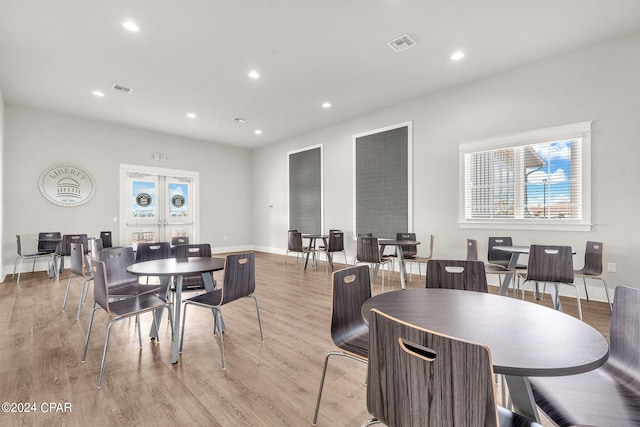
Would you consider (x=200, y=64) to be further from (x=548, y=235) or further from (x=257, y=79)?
(x=548, y=235)

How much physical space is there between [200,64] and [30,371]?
13.9 feet

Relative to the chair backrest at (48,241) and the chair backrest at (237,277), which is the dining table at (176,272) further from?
the chair backrest at (48,241)

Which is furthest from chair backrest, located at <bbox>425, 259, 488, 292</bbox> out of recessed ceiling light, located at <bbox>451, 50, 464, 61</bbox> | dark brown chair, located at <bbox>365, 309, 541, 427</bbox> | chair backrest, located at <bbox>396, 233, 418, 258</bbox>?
recessed ceiling light, located at <bbox>451, 50, 464, 61</bbox>

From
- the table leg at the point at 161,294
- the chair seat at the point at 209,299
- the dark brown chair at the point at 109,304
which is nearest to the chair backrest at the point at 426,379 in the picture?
Answer: the chair seat at the point at 209,299

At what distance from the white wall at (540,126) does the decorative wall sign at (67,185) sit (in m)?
6.00

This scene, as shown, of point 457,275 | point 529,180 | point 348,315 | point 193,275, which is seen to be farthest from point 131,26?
point 529,180

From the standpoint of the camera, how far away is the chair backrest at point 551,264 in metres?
3.02

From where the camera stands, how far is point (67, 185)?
22.3 ft

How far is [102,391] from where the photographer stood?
2020mm

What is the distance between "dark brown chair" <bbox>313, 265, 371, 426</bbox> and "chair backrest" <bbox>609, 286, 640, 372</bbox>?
3.62ft

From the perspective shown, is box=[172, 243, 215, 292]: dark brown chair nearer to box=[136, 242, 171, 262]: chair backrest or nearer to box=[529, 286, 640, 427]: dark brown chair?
box=[136, 242, 171, 262]: chair backrest

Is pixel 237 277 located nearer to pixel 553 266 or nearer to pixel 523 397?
pixel 523 397

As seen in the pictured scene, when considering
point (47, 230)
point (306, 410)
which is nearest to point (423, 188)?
point (306, 410)

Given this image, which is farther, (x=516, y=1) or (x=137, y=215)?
(x=137, y=215)
